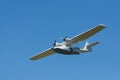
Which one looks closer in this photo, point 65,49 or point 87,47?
point 65,49

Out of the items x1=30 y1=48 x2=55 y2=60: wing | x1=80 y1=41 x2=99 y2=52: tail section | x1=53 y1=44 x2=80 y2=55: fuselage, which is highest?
x1=30 y1=48 x2=55 y2=60: wing

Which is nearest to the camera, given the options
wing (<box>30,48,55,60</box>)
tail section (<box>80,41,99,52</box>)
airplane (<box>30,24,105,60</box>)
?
airplane (<box>30,24,105,60</box>)

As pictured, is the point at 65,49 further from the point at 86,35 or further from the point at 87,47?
the point at 87,47

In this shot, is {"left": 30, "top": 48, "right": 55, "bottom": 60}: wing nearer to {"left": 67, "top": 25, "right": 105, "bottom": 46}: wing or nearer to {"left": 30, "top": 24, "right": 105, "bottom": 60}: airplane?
{"left": 30, "top": 24, "right": 105, "bottom": 60}: airplane

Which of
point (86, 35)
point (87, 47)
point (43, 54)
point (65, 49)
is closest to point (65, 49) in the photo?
point (65, 49)

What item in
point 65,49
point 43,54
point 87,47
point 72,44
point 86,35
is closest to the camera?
point 86,35

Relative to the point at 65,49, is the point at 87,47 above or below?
above

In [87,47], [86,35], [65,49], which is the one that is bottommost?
[65,49]

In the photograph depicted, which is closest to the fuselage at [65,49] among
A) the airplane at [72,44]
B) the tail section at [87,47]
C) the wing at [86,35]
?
the airplane at [72,44]

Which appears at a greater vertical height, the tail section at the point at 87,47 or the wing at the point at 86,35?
the tail section at the point at 87,47

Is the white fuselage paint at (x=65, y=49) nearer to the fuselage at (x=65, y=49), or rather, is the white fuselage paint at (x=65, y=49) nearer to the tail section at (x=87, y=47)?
the fuselage at (x=65, y=49)

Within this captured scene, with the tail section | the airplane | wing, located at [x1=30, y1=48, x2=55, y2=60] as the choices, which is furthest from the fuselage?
wing, located at [x1=30, y1=48, x2=55, y2=60]

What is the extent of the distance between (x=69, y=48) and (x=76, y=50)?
5.57 ft

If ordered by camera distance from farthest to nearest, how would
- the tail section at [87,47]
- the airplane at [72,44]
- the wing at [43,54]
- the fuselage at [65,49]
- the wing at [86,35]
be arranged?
1. the wing at [43,54]
2. the tail section at [87,47]
3. the fuselage at [65,49]
4. the airplane at [72,44]
5. the wing at [86,35]
